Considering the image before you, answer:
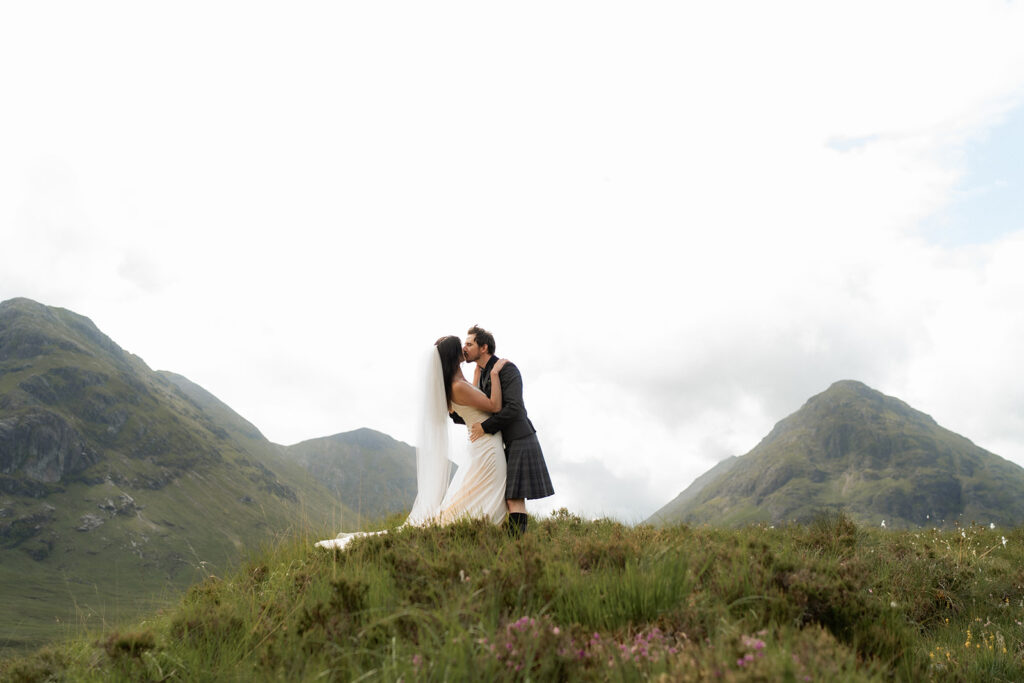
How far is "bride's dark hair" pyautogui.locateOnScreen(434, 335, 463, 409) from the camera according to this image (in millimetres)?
11164

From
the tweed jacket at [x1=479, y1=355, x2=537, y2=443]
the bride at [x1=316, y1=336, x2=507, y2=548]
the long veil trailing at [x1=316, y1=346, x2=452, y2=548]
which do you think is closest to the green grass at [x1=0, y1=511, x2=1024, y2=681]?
the bride at [x1=316, y1=336, x2=507, y2=548]

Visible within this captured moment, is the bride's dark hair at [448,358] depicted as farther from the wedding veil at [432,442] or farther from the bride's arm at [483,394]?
the bride's arm at [483,394]

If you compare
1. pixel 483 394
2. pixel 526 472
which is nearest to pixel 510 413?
pixel 483 394

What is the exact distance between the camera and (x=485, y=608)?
4930mm

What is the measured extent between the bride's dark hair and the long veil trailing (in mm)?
89

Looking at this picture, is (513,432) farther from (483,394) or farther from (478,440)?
(483,394)

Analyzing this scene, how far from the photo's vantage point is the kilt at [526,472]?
34.1 feet

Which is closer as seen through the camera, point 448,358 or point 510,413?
point 510,413

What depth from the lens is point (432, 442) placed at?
11.5m

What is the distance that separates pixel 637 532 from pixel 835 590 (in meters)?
3.06

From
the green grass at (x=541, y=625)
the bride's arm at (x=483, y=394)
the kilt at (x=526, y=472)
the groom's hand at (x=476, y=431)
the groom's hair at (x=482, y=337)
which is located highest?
the groom's hair at (x=482, y=337)

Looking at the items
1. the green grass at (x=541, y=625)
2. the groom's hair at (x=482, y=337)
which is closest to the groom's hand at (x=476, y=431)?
the groom's hair at (x=482, y=337)

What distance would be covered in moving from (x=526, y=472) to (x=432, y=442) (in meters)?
1.98

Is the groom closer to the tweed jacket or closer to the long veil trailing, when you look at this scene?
the tweed jacket
